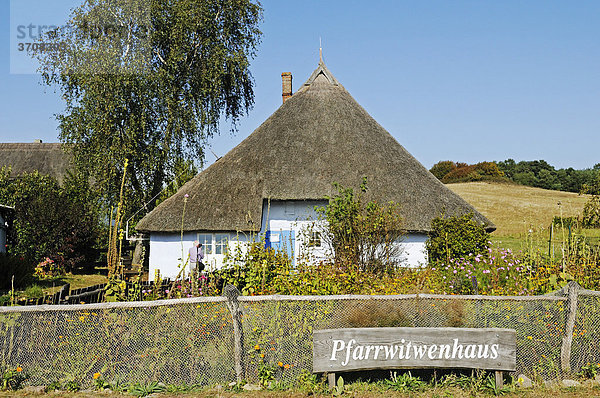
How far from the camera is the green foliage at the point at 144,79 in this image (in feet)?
62.2

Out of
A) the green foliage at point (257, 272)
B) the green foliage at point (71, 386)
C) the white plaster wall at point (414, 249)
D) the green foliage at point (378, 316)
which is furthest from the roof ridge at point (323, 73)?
the green foliage at point (71, 386)

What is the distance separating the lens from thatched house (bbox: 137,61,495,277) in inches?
653

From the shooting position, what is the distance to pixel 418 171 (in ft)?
59.1

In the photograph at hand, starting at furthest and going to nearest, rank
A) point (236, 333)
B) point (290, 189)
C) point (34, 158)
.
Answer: point (34, 158) < point (290, 189) < point (236, 333)

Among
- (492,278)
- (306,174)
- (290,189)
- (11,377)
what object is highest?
(306,174)

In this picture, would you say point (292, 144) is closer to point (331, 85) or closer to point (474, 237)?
point (331, 85)

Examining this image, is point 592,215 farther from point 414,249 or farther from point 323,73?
point 323,73

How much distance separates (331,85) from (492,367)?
1573 cm

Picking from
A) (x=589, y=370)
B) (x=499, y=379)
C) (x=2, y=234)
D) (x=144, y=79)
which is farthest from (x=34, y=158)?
(x=589, y=370)

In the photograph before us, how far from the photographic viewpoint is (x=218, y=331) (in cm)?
657

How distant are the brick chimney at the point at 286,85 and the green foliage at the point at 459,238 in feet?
31.7

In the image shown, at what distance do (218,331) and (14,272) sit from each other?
10.5 metres

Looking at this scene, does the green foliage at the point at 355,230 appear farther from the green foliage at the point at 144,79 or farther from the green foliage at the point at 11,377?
the green foliage at the point at 144,79

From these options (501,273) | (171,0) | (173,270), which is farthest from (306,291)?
(171,0)
